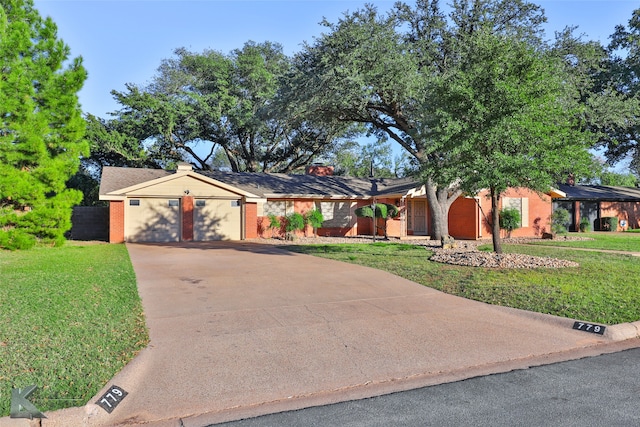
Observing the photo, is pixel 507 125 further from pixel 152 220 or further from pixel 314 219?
pixel 152 220

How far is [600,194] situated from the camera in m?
29.6

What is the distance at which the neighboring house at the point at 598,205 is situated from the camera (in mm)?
28391

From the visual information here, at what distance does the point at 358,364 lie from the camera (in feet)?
15.7

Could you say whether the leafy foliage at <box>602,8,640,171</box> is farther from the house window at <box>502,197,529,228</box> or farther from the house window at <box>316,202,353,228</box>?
the house window at <box>316,202,353,228</box>

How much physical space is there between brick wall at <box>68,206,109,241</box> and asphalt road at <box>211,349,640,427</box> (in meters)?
21.7

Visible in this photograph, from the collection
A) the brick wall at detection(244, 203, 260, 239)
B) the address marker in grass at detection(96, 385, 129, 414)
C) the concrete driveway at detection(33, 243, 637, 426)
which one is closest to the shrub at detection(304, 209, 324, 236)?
the brick wall at detection(244, 203, 260, 239)

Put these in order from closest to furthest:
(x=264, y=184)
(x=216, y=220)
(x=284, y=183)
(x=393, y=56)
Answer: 1. (x=393, y=56)
2. (x=216, y=220)
3. (x=264, y=184)
4. (x=284, y=183)

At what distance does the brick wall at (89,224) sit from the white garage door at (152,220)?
350 centimetres

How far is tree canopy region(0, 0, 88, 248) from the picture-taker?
16172 millimetres

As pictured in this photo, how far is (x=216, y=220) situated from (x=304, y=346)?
1693 centimetres

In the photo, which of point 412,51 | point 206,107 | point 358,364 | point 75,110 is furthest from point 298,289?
point 206,107

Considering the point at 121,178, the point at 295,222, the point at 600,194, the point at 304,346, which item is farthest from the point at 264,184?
the point at 600,194

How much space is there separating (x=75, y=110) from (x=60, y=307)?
13809mm

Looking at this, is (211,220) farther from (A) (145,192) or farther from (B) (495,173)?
(B) (495,173)
